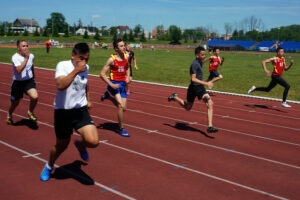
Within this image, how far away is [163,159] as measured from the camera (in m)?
5.43

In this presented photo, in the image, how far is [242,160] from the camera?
5586 millimetres

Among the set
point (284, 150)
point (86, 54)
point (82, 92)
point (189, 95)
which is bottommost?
point (284, 150)

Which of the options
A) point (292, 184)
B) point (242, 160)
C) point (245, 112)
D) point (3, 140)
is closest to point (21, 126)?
point (3, 140)

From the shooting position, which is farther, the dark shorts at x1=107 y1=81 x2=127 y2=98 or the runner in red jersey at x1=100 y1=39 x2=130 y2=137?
the dark shorts at x1=107 y1=81 x2=127 y2=98

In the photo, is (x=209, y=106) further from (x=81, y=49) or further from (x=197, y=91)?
(x=81, y=49)

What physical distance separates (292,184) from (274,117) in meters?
4.99

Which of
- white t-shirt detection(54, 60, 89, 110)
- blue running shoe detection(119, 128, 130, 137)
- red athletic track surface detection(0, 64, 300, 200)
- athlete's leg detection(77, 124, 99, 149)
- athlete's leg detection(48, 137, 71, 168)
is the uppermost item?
white t-shirt detection(54, 60, 89, 110)

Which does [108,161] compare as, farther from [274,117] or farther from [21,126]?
[274,117]

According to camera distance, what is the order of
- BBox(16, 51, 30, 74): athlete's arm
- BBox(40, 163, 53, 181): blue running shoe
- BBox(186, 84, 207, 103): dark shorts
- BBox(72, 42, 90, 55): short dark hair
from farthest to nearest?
BBox(186, 84, 207, 103): dark shorts, BBox(16, 51, 30, 74): athlete's arm, BBox(40, 163, 53, 181): blue running shoe, BBox(72, 42, 90, 55): short dark hair

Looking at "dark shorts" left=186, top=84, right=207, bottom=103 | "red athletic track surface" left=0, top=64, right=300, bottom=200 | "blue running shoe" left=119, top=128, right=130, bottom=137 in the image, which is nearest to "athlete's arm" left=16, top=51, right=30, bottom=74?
"red athletic track surface" left=0, top=64, right=300, bottom=200

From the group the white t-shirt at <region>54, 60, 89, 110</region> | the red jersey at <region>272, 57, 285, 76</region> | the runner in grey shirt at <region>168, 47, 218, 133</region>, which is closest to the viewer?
the white t-shirt at <region>54, 60, 89, 110</region>

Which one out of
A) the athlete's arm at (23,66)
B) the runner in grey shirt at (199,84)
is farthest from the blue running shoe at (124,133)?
the athlete's arm at (23,66)

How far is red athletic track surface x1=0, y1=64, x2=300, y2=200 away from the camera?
13.9 feet

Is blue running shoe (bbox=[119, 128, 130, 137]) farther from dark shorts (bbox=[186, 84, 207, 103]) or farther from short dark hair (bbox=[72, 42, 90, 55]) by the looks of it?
short dark hair (bbox=[72, 42, 90, 55])
